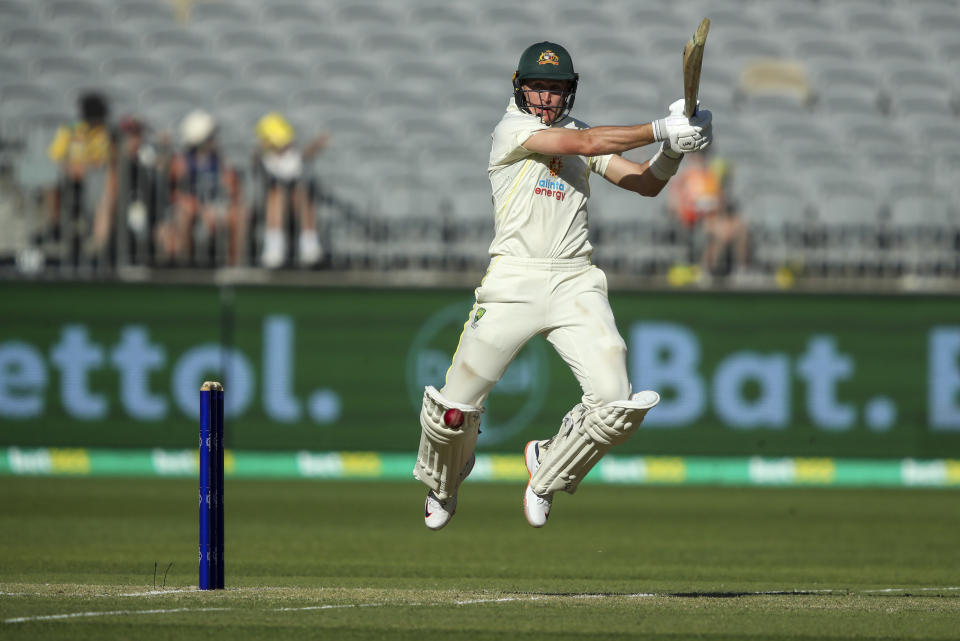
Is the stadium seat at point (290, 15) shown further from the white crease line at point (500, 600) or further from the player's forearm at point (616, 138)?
the white crease line at point (500, 600)

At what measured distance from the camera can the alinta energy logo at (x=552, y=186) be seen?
6996 mm

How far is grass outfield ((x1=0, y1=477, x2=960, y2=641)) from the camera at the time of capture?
5945mm

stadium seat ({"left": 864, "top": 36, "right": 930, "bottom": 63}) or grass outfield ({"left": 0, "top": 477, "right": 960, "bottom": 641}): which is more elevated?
stadium seat ({"left": 864, "top": 36, "right": 930, "bottom": 63})

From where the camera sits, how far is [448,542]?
9969 millimetres

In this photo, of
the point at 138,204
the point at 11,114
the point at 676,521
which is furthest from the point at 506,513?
the point at 11,114

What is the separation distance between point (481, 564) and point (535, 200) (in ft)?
8.92

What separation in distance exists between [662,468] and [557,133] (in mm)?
7460

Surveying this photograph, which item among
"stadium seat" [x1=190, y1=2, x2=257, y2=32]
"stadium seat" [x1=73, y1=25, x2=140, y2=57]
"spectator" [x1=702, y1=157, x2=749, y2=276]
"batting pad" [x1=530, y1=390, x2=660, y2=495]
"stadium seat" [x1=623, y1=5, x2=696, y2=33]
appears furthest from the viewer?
Answer: "stadium seat" [x1=623, y1=5, x2=696, y2=33]

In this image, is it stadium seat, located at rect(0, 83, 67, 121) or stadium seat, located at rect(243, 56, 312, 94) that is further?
stadium seat, located at rect(243, 56, 312, 94)

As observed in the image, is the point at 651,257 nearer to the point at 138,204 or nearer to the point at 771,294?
the point at 771,294

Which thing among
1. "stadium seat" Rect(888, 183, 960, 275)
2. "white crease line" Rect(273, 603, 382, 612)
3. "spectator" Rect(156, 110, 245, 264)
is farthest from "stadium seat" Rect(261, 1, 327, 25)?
"white crease line" Rect(273, 603, 382, 612)

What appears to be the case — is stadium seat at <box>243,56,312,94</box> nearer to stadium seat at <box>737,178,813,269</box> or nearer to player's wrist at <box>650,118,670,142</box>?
stadium seat at <box>737,178,813,269</box>

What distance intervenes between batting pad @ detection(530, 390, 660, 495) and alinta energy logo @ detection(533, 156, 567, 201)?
3.36ft

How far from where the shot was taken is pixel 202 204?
14109 millimetres
